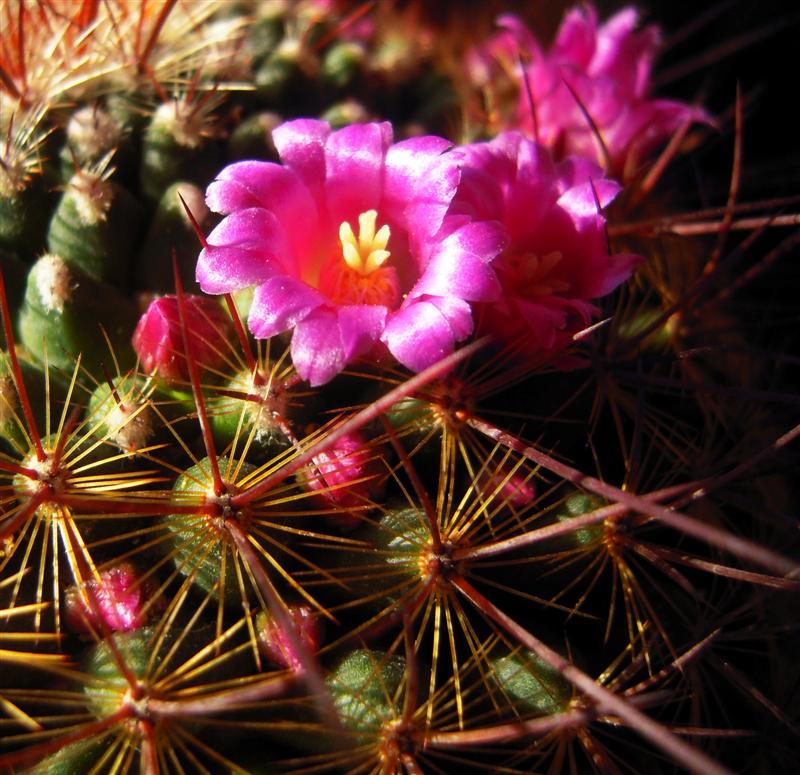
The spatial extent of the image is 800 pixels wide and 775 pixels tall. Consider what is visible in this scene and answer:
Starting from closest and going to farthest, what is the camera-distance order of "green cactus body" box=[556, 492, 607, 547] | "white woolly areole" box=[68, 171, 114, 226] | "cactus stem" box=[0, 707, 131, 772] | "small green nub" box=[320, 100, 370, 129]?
"cactus stem" box=[0, 707, 131, 772] < "green cactus body" box=[556, 492, 607, 547] < "white woolly areole" box=[68, 171, 114, 226] < "small green nub" box=[320, 100, 370, 129]

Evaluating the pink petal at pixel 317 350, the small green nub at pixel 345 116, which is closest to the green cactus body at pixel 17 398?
the pink petal at pixel 317 350

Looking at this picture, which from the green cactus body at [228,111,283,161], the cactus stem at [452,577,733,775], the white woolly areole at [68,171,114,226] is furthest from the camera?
the green cactus body at [228,111,283,161]

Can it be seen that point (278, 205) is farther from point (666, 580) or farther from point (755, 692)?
point (755, 692)

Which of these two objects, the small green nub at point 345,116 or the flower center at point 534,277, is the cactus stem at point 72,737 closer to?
the flower center at point 534,277

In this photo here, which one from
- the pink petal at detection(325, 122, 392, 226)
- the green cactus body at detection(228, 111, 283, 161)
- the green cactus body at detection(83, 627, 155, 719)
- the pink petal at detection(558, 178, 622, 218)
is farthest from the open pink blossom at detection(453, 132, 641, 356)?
the green cactus body at detection(83, 627, 155, 719)

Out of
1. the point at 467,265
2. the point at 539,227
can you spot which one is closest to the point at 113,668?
the point at 467,265

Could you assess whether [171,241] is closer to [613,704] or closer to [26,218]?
[26,218]

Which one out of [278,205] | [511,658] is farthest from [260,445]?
[511,658]

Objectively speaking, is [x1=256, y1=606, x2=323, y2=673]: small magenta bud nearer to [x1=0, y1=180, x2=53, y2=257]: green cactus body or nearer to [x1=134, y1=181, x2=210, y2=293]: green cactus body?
[x1=134, y1=181, x2=210, y2=293]: green cactus body
